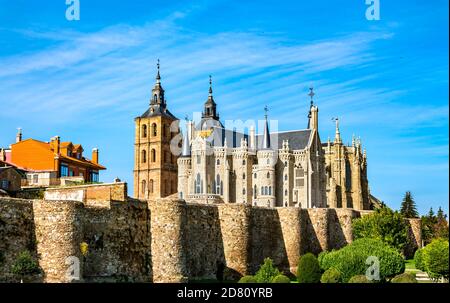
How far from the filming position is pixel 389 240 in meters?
66.1

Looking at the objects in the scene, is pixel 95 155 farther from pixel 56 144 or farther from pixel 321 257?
pixel 321 257

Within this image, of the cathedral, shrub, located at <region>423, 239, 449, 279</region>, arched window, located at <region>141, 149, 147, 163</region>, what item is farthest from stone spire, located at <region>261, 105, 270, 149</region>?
shrub, located at <region>423, 239, 449, 279</region>

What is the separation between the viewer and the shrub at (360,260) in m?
48.5

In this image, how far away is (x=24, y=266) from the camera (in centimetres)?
3469

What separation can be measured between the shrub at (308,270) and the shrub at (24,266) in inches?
738

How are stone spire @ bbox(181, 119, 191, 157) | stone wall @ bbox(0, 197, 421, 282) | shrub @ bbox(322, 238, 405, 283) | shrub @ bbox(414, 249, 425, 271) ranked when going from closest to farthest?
stone wall @ bbox(0, 197, 421, 282) < shrub @ bbox(322, 238, 405, 283) < shrub @ bbox(414, 249, 425, 271) < stone spire @ bbox(181, 119, 191, 157)

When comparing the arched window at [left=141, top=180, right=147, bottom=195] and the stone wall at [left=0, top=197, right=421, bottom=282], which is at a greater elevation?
the arched window at [left=141, top=180, right=147, bottom=195]

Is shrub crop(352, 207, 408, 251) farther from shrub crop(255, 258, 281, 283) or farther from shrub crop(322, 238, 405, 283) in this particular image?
shrub crop(255, 258, 281, 283)

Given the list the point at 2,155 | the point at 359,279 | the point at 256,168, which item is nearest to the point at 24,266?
the point at 359,279

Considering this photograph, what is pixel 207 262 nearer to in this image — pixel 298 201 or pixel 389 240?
pixel 389 240

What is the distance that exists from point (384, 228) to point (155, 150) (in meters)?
71.0

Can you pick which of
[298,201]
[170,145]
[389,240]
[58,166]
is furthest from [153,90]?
[389,240]

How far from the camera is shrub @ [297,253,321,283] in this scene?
48.2 meters

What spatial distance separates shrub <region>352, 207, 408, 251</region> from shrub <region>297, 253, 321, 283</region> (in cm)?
1248
